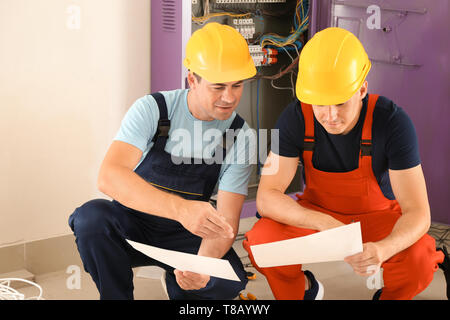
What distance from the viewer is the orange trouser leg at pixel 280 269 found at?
7.48 feet

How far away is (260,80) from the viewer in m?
4.02

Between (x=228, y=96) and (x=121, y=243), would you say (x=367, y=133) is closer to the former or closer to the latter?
(x=228, y=96)

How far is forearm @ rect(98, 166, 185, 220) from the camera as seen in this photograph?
207cm

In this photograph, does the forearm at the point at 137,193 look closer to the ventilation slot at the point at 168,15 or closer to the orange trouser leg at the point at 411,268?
the orange trouser leg at the point at 411,268

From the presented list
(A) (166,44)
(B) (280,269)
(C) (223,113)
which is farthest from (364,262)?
(A) (166,44)

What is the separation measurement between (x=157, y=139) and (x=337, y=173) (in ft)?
2.24

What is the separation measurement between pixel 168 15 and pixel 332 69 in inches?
48.6

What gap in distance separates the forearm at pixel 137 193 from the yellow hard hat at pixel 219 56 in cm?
44

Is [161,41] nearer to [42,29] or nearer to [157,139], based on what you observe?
[42,29]

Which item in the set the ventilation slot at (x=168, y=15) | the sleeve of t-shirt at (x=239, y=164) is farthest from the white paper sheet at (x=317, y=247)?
the ventilation slot at (x=168, y=15)

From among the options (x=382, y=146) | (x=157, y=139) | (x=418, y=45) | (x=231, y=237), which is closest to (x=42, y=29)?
(x=157, y=139)

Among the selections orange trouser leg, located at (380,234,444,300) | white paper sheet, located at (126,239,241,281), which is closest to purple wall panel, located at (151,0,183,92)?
white paper sheet, located at (126,239,241,281)

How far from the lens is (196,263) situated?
1.92 metres

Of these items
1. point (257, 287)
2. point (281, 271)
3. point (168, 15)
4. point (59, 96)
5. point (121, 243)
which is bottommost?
point (257, 287)
